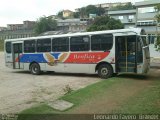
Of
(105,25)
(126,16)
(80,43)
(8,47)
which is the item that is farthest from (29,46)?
(126,16)

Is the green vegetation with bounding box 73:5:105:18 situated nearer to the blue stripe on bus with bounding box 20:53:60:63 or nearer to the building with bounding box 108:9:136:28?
the building with bounding box 108:9:136:28

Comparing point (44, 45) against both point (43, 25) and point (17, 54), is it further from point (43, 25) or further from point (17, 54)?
point (43, 25)

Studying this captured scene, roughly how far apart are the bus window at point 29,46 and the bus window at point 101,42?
527 cm

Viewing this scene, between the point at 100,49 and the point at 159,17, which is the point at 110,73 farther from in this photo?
the point at 159,17

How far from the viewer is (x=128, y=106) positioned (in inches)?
345

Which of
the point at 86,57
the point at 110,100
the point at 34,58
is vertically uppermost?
the point at 86,57

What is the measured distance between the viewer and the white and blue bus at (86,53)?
1582cm

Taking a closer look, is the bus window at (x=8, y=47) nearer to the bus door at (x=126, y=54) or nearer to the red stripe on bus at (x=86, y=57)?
the red stripe on bus at (x=86, y=57)

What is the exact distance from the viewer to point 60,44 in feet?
63.0

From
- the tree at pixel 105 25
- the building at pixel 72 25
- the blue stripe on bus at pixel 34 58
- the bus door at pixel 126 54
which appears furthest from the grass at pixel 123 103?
the building at pixel 72 25

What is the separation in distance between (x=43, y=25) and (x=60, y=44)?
245ft

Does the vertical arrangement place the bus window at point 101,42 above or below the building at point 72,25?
below

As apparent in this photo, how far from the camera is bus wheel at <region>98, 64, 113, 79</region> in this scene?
16.7 meters

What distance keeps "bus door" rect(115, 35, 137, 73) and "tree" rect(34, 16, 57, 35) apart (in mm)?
76510
